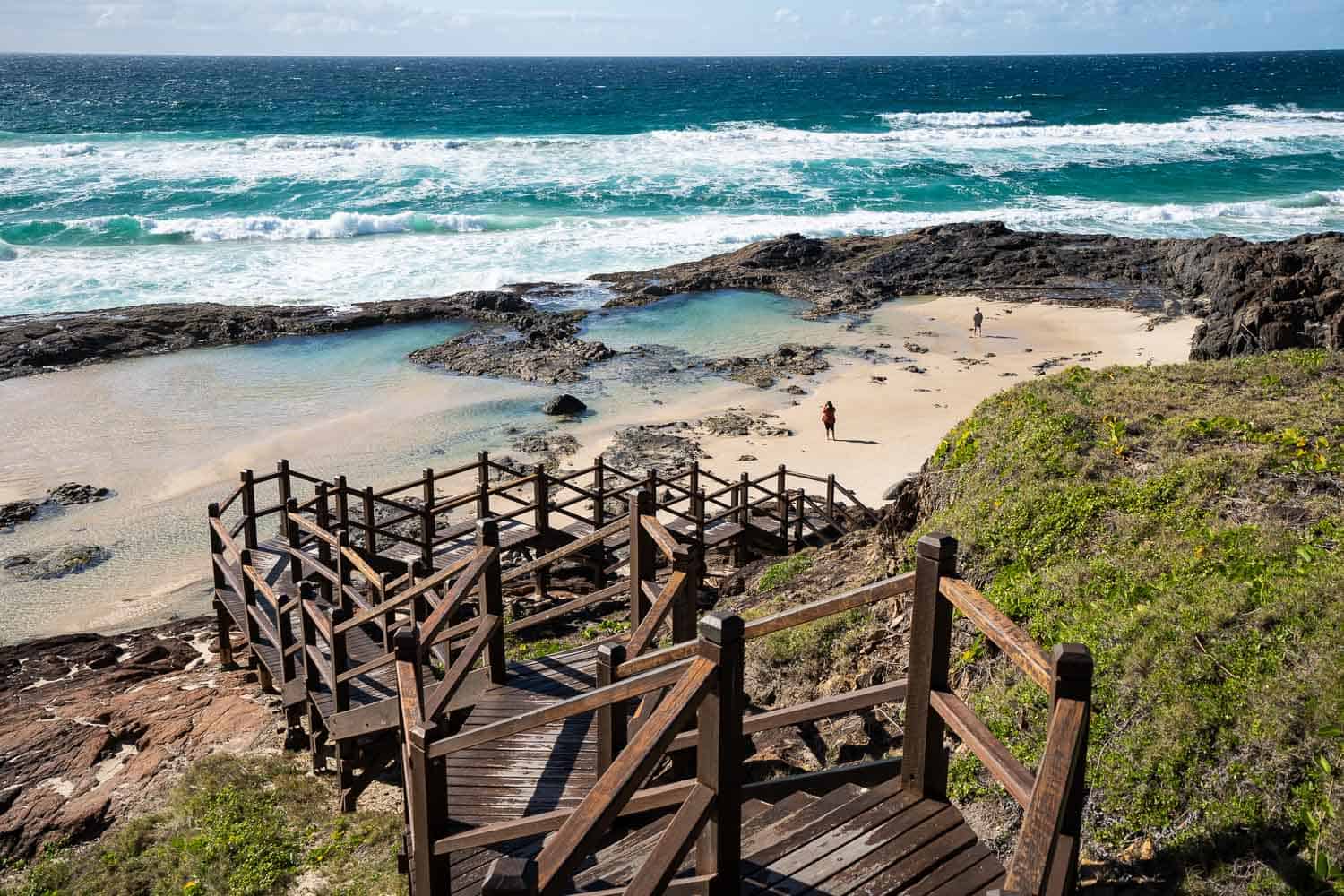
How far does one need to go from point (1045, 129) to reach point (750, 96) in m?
41.6

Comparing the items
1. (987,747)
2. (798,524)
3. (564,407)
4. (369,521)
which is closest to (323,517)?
(369,521)

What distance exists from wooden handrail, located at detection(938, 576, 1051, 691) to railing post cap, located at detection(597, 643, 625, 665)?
1489 mm

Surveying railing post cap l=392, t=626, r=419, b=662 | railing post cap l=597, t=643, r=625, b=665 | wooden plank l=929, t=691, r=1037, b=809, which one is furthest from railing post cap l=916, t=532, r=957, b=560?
railing post cap l=392, t=626, r=419, b=662

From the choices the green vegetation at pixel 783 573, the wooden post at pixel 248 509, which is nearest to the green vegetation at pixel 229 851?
the wooden post at pixel 248 509

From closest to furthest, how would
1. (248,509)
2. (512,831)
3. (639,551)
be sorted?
(512,831) → (639,551) → (248,509)

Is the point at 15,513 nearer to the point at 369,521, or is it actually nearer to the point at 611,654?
the point at 369,521

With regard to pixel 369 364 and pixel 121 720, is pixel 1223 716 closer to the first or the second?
pixel 121 720

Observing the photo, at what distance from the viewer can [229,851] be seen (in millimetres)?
8039

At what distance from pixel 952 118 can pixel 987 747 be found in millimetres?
99248

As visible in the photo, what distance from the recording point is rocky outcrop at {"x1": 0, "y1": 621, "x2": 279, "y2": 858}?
30.9 feet

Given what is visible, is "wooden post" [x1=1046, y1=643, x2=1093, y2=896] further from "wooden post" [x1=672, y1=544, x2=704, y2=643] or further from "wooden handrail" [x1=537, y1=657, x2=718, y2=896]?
"wooden post" [x1=672, y1=544, x2=704, y2=643]

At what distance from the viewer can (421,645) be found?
18.8 ft

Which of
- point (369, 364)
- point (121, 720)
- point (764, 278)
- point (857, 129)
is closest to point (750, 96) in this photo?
point (857, 129)

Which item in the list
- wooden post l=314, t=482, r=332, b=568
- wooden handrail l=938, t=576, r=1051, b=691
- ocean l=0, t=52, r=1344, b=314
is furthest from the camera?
ocean l=0, t=52, r=1344, b=314
